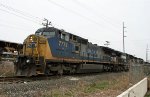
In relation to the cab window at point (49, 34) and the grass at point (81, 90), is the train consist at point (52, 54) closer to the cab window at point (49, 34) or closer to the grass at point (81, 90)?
the cab window at point (49, 34)

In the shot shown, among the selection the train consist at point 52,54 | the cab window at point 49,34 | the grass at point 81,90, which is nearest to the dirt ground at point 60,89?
the grass at point 81,90

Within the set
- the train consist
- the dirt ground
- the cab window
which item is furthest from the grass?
the cab window

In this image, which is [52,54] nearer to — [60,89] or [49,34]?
[49,34]

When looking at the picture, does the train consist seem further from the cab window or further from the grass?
the grass

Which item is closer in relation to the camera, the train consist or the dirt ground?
the dirt ground

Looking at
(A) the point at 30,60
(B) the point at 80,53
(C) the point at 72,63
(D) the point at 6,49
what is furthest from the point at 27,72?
(D) the point at 6,49

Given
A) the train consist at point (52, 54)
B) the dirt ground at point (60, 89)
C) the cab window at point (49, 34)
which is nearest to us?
the dirt ground at point (60, 89)

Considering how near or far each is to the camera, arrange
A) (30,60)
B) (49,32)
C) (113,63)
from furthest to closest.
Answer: (113,63) < (49,32) < (30,60)

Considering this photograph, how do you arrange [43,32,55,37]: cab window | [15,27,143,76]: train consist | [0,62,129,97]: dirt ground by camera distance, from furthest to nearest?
[43,32,55,37]: cab window → [15,27,143,76]: train consist → [0,62,129,97]: dirt ground

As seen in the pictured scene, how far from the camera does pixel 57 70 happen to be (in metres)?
19.7

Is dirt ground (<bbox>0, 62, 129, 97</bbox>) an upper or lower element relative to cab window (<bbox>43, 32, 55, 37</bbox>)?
lower

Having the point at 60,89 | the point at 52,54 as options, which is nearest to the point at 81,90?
the point at 60,89

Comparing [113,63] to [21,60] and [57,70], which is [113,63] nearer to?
[57,70]

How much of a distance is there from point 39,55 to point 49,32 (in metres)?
2.22
